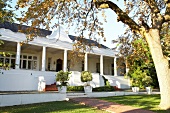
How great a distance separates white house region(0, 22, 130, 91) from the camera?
60.0ft

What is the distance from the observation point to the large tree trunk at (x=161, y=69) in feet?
33.2

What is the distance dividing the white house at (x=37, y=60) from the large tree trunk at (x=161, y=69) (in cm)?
589

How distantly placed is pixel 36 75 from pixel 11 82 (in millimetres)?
2796

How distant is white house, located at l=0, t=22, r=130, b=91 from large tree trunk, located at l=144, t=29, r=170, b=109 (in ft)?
19.3

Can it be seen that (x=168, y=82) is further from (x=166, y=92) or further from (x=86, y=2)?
(x=86, y=2)

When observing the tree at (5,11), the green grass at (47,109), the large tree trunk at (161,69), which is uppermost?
the tree at (5,11)

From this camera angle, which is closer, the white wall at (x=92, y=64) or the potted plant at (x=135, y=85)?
the potted plant at (x=135, y=85)

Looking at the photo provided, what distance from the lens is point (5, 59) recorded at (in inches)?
888

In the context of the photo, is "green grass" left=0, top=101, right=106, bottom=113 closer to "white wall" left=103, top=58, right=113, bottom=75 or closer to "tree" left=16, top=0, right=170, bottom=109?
"tree" left=16, top=0, right=170, bottom=109

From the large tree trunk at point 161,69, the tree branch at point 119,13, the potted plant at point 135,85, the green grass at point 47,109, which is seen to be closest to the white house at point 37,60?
the potted plant at point 135,85

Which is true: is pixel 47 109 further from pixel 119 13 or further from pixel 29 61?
pixel 29 61

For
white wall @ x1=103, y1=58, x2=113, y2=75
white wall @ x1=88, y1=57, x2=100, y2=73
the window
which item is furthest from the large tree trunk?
white wall @ x1=103, y1=58, x2=113, y2=75

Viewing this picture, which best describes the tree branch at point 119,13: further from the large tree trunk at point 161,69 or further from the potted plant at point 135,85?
the potted plant at point 135,85

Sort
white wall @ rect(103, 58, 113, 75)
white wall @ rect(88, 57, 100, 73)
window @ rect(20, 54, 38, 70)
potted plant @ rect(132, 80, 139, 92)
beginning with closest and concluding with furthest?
potted plant @ rect(132, 80, 139, 92)
window @ rect(20, 54, 38, 70)
white wall @ rect(88, 57, 100, 73)
white wall @ rect(103, 58, 113, 75)
